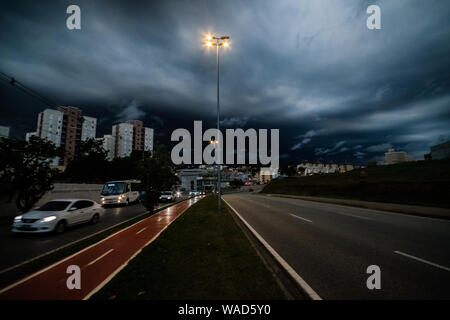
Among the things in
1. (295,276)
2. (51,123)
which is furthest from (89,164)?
(51,123)

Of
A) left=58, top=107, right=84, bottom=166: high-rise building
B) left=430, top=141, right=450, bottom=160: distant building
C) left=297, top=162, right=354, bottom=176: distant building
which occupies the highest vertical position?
left=58, top=107, right=84, bottom=166: high-rise building

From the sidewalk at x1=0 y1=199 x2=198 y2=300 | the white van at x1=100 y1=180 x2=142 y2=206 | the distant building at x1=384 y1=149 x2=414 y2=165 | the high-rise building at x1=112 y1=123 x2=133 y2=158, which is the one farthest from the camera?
the high-rise building at x1=112 y1=123 x2=133 y2=158

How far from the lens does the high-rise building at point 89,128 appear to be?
91.3 m

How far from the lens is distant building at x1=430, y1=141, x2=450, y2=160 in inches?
1631

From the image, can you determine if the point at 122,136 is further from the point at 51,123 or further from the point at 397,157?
the point at 397,157

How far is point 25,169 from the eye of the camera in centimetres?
1317

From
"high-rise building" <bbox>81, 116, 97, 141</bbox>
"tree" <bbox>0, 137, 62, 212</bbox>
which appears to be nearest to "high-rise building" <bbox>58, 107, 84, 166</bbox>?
"high-rise building" <bbox>81, 116, 97, 141</bbox>

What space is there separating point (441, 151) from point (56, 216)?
2636 inches

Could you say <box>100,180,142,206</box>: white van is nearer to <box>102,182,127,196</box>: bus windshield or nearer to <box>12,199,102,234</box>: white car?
<box>102,182,127,196</box>: bus windshield

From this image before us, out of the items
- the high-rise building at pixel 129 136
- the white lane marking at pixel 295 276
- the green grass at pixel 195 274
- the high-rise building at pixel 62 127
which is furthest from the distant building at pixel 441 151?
the high-rise building at pixel 62 127

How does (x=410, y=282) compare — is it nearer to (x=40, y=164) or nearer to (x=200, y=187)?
(x=40, y=164)

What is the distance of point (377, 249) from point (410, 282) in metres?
2.22

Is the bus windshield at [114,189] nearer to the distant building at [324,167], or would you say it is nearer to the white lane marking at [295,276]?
the white lane marking at [295,276]

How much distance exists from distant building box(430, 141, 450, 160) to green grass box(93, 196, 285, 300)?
195 feet
